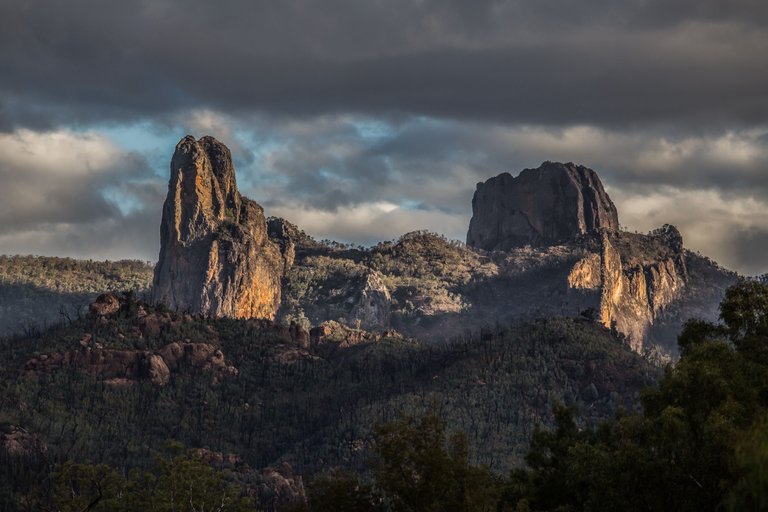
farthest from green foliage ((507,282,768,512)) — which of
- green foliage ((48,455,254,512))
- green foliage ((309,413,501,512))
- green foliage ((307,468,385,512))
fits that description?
green foliage ((48,455,254,512))

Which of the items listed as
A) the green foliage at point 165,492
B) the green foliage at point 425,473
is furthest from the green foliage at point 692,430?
the green foliage at point 165,492

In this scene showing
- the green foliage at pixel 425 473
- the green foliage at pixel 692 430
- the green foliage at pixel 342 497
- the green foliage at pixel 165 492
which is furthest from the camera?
the green foliage at pixel 165 492

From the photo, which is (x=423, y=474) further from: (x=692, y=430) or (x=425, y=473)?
(x=692, y=430)

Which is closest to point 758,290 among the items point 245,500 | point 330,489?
point 330,489

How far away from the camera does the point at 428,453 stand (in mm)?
86375

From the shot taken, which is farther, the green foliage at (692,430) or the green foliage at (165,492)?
the green foliage at (165,492)

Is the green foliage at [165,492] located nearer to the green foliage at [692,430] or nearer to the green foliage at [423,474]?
the green foliage at [423,474]

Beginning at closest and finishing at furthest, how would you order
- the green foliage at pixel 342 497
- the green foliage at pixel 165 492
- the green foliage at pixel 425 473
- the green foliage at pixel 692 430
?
the green foliage at pixel 692 430 < the green foliage at pixel 425 473 < the green foliage at pixel 342 497 < the green foliage at pixel 165 492

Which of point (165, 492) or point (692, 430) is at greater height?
point (692, 430)

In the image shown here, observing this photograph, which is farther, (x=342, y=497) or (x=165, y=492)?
(x=165, y=492)

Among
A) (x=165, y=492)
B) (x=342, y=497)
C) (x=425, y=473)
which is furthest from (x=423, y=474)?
→ (x=165, y=492)

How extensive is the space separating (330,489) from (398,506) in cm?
821

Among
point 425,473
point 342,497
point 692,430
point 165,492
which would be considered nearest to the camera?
point 692,430

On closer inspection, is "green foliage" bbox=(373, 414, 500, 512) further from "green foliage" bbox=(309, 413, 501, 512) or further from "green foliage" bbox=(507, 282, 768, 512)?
"green foliage" bbox=(507, 282, 768, 512)
